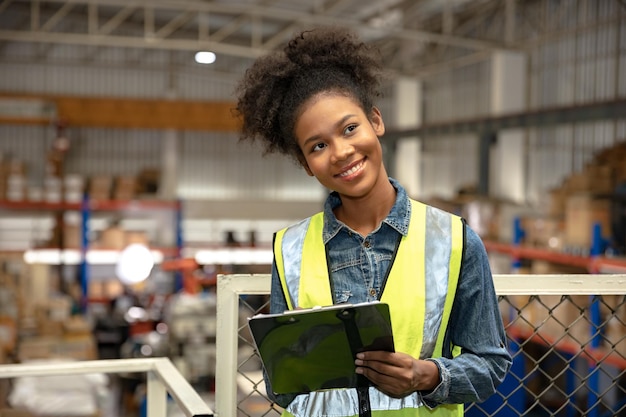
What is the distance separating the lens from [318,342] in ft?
4.51

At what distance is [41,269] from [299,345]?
33.0ft

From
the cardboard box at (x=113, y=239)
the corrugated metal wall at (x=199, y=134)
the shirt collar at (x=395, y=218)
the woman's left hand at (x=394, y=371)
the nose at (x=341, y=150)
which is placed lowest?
the cardboard box at (x=113, y=239)

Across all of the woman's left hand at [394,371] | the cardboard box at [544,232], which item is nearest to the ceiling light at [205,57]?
the woman's left hand at [394,371]

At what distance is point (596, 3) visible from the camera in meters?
13.0

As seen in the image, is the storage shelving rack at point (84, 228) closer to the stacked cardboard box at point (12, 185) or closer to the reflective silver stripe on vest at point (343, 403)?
the stacked cardboard box at point (12, 185)

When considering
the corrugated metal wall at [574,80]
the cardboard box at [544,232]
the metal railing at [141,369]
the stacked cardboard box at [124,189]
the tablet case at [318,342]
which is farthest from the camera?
the stacked cardboard box at [124,189]

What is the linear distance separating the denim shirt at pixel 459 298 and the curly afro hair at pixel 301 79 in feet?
0.82

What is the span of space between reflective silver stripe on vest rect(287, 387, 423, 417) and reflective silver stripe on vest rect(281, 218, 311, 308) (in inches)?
7.6

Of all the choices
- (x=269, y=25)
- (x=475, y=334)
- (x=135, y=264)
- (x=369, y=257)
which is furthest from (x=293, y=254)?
(x=269, y=25)

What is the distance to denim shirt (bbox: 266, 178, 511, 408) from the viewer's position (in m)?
1.49

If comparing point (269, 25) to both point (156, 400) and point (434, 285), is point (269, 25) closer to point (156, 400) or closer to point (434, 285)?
point (156, 400)

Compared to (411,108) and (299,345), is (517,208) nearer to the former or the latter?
(411,108)

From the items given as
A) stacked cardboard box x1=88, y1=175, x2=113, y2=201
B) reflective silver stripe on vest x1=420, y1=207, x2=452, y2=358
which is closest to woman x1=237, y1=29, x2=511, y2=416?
Result: reflective silver stripe on vest x1=420, y1=207, x2=452, y2=358

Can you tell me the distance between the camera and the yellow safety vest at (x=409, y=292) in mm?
1486
